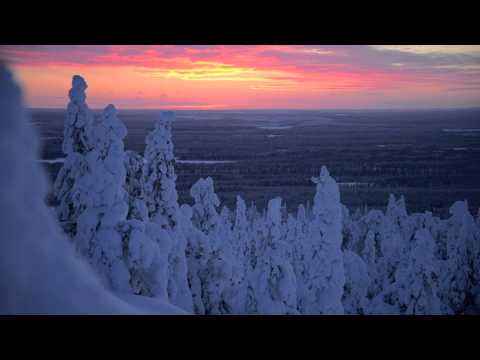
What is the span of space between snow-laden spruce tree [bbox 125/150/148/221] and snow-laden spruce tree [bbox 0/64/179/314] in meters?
2.50

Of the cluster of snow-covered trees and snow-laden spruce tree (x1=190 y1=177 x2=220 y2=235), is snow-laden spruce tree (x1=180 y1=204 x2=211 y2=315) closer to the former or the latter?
the cluster of snow-covered trees

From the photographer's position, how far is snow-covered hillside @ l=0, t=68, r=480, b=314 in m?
5.96

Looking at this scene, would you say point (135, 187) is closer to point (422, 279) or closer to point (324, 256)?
point (324, 256)

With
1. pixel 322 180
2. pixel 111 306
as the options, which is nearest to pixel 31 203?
pixel 111 306

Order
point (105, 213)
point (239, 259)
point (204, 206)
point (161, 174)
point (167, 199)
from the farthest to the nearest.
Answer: point (239, 259)
point (204, 206)
point (167, 199)
point (161, 174)
point (105, 213)

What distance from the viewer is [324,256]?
11.3 m

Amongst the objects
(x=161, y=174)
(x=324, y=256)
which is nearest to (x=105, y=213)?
(x=161, y=174)

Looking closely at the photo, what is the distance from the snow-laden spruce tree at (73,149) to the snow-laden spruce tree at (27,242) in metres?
1.67

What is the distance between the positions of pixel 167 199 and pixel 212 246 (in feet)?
5.52

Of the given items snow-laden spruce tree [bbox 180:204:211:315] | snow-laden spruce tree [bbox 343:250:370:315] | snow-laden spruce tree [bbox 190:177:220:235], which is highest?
snow-laden spruce tree [bbox 190:177:220:235]

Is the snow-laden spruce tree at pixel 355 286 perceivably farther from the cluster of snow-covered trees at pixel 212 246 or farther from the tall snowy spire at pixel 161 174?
the tall snowy spire at pixel 161 174

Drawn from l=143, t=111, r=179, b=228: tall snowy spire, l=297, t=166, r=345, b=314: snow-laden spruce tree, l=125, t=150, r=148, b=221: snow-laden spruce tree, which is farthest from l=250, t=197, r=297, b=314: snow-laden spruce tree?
l=125, t=150, r=148, b=221: snow-laden spruce tree

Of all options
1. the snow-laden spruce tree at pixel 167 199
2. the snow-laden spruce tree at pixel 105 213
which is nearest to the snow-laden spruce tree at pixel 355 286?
the snow-laden spruce tree at pixel 167 199
